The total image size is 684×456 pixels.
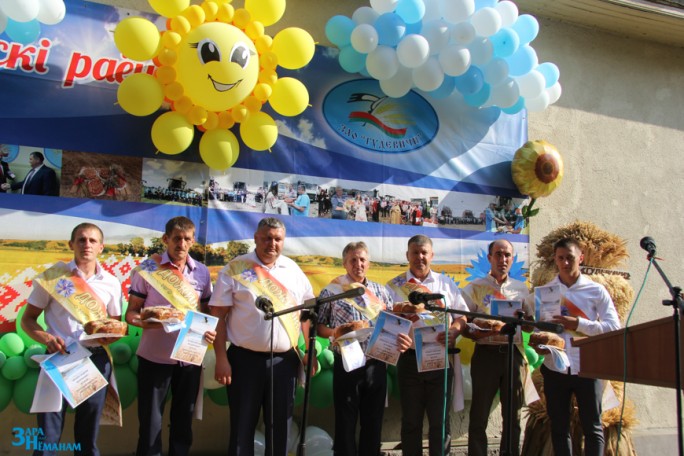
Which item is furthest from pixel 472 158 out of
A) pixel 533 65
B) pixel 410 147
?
pixel 533 65

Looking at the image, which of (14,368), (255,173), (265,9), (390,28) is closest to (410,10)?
(390,28)

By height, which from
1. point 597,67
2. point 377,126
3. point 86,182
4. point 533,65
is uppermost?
point 597,67

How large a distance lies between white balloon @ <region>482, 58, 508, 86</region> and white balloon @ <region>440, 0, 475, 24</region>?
426mm

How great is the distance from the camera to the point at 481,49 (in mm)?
4961

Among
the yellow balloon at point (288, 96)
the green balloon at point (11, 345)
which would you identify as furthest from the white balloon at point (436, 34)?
the green balloon at point (11, 345)

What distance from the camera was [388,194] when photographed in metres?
5.46

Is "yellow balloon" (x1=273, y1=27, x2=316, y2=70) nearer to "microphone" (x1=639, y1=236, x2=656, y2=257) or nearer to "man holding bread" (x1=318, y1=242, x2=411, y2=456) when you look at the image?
"man holding bread" (x1=318, y1=242, x2=411, y2=456)

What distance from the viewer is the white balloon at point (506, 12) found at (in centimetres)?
508

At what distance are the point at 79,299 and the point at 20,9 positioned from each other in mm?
1814

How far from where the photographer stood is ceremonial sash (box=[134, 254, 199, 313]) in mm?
3766

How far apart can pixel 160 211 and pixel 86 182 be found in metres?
0.54

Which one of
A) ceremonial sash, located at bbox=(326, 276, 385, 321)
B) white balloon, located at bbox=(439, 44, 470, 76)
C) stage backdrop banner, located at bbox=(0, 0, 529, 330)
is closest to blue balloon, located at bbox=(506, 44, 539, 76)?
white balloon, located at bbox=(439, 44, 470, 76)

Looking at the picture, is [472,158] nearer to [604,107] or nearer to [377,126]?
[377,126]

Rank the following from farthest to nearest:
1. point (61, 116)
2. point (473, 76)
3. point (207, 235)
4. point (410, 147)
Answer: point (410, 147) < point (473, 76) < point (207, 235) < point (61, 116)
